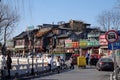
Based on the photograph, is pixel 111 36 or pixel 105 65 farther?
pixel 105 65

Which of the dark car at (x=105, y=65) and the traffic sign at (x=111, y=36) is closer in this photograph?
the traffic sign at (x=111, y=36)

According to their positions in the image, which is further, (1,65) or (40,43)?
(40,43)

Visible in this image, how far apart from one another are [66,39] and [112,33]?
74370mm

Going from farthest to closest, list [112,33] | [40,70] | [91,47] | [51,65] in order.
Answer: [91,47] < [51,65] < [40,70] < [112,33]

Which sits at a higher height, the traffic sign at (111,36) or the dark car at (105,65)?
the traffic sign at (111,36)

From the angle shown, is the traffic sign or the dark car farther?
the dark car

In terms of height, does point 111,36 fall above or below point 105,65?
above

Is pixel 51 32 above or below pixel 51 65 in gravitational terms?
above

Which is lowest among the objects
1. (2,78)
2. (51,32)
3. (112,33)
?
(2,78)

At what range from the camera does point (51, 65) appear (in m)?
38.8

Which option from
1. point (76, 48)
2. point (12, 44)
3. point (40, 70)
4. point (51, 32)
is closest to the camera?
point (40, 70)

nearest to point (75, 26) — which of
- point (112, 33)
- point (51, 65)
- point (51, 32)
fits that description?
point (51, 32)

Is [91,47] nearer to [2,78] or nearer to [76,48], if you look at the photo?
[76,48]

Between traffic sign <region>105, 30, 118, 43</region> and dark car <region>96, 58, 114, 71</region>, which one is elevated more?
traffic sign <region>105, 30, 118, 43</region>
